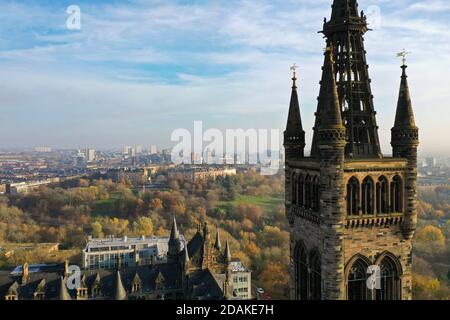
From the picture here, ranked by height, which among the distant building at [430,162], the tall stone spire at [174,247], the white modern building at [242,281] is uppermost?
the distant building at [430,162]

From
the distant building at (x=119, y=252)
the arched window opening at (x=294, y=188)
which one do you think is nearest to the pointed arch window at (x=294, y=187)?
the arched window opening at (x=294, y=188)

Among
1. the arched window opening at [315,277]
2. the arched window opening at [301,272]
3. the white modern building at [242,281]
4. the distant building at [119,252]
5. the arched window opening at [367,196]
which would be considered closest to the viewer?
the arched window opening at [367,196]

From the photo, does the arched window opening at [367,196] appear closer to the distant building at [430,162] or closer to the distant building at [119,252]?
the distant building at [119,252]

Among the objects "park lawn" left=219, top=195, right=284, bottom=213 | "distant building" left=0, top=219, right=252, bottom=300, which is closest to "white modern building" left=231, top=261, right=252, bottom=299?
"distant building" left=0, top=219, right=252, bottom=300

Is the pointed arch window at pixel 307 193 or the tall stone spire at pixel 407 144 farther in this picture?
the pointed arch window at pixel 307 193

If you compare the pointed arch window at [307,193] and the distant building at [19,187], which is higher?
the pointed arch window at [307,193]
